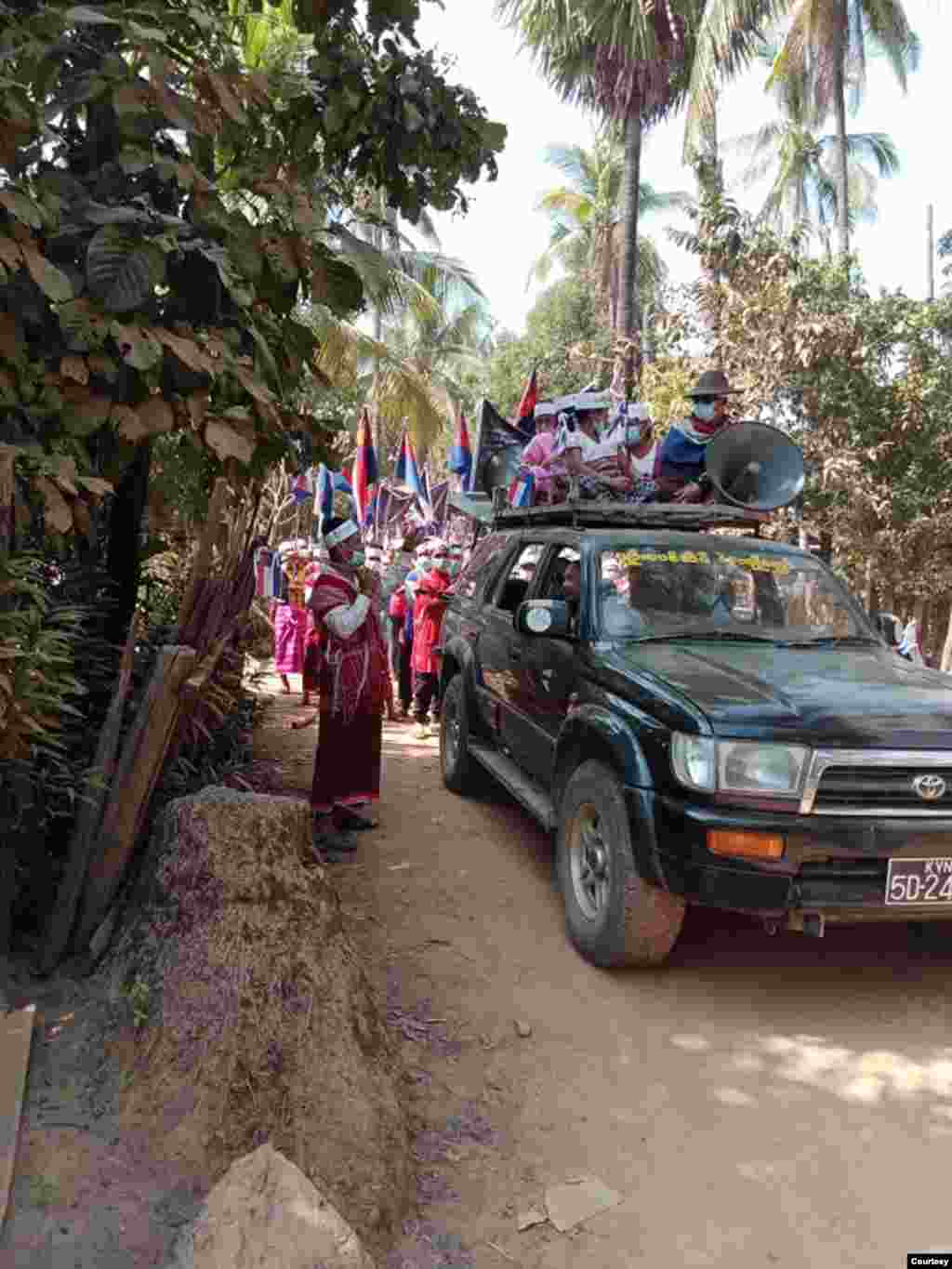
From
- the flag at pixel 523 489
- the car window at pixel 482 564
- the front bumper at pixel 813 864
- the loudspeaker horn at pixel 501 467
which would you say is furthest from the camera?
the loudspeaker horn at pixel 501 467

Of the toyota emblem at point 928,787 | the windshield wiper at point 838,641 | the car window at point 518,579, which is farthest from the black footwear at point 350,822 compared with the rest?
the toyota emblem at point 928,787

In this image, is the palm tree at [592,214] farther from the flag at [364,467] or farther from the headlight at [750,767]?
the headlight at [750,767]

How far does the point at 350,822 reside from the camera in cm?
592

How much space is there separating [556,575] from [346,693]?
52.0 inches

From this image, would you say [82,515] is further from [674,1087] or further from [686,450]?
[686,450]

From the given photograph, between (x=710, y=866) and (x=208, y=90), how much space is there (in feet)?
9.43

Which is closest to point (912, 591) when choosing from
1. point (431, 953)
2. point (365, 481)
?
point (365, 481)

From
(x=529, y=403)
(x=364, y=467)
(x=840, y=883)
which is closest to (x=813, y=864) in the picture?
(x=840, y=883)

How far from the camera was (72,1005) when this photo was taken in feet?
10.2

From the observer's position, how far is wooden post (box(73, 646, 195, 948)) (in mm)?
3357

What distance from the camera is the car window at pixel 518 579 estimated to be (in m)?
5.87

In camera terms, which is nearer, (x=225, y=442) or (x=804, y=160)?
(x=225, y=442)

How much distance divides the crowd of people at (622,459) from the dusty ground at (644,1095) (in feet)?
9.13

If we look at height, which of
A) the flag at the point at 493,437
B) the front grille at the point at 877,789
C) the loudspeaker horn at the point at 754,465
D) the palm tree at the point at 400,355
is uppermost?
the palm tree at the point at 400,355
